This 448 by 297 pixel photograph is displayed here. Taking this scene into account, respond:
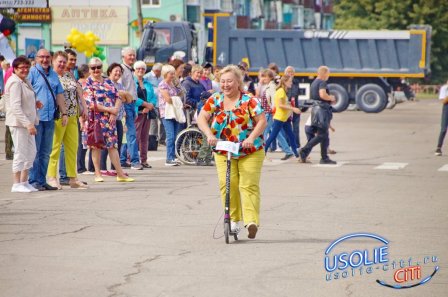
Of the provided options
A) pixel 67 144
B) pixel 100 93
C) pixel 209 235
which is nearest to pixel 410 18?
pixel 100 93

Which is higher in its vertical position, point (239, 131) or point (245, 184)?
point (239, 131)

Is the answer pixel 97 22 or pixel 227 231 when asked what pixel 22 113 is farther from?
pixel 97 22

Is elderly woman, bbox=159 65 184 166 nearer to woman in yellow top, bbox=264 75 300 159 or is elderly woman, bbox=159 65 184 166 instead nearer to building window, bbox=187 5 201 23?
woman in yellow top, bbox=264 75 300 159

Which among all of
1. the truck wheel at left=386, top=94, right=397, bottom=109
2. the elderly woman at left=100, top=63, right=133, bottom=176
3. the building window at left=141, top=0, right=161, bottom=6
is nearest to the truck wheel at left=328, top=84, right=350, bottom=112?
the truck wheel at left=386, top=94, right=397, bottom=109

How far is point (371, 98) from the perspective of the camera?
148 feet

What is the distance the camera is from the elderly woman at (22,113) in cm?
1452

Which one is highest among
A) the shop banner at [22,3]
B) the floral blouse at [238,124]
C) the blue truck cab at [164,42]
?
the shop banner at [22,3]

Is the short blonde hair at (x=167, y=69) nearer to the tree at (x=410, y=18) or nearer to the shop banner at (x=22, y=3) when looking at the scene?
the shop banner at (x=22, y=3)

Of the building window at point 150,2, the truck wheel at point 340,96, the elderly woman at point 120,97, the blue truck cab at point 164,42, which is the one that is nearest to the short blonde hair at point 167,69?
the elderly woman at point 120,97

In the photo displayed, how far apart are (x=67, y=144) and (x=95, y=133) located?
0.72 meters

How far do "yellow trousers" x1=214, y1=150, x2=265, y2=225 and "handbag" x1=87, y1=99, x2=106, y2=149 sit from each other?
5.58m

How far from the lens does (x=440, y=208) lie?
45.1 ft

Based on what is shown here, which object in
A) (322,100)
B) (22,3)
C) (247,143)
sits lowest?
(322,100)

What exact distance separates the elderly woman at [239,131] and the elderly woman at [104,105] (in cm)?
555
